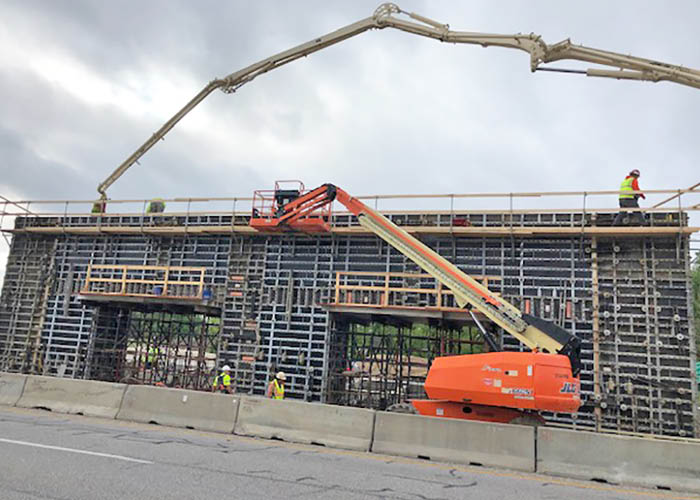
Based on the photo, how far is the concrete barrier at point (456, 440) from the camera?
1031cm

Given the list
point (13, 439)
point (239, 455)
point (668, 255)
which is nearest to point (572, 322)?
point (668, 255)

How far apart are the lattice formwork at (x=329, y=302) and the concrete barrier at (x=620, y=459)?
7.91 meters

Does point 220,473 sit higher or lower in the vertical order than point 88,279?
lower

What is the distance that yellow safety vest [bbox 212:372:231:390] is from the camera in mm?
17453

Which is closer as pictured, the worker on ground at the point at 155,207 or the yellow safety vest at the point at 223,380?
the yellow safety vest at the point at 223,380

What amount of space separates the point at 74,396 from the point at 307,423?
670 cm

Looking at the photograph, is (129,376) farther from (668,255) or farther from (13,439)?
(668,255)

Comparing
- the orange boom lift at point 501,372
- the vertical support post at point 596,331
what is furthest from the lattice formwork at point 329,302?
the orange boom lift at point 501,372

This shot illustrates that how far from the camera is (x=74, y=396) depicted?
14.4 meters

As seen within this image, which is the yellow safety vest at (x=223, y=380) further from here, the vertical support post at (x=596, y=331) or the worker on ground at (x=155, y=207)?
the vertical support post at (x=596, y=331)

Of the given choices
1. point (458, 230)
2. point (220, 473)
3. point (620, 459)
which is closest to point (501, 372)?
point (620, 459)

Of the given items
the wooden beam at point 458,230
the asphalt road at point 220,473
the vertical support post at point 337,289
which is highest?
the wooden beam at point 458,230

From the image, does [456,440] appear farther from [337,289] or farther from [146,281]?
[146,281]

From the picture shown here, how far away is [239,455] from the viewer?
9.62 m
